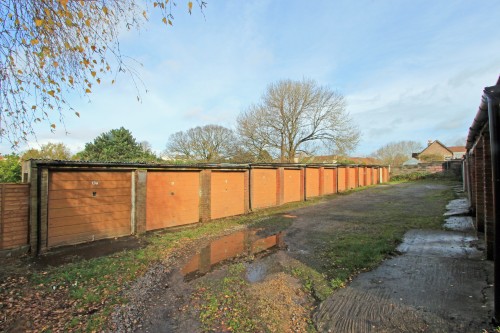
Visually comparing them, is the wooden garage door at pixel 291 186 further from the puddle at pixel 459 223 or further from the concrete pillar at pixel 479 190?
the concrete pillar at pixel 479 190

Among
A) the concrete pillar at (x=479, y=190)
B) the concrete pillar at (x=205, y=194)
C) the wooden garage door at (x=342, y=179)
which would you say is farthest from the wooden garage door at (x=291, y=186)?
the concrete pillar at (x=479, y=190)

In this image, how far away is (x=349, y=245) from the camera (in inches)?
293

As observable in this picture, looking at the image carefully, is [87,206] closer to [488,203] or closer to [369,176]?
[488,203]

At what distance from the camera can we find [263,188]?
1609 cm

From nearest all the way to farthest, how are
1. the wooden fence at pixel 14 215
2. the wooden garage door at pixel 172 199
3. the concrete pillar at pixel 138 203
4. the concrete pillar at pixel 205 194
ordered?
the wooden fence at pixel 14 215 → the concrete pillar at pixel 138 203 → the wooden garage door at pixel 172 199 → the concrete pillar at pixel 205 194

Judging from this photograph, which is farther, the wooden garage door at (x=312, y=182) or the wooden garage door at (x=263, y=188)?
the wooden garage door at (x=312, y=182)

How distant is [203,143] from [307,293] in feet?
116

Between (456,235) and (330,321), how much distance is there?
640 centimetres

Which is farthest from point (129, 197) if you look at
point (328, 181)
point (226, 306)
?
point (328, 181)

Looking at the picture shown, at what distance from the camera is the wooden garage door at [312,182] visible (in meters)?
20.9

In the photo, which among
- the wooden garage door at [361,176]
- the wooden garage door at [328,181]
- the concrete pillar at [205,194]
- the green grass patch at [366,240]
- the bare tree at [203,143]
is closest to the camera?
the green grass patch at [366,240]

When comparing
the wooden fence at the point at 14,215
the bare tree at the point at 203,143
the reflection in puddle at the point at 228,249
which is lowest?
the reflection in puddle at the point at 228,249

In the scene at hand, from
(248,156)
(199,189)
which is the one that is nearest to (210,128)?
(248,156)

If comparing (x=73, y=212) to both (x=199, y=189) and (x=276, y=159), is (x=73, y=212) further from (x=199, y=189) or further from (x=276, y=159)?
(x=276, y=159)
